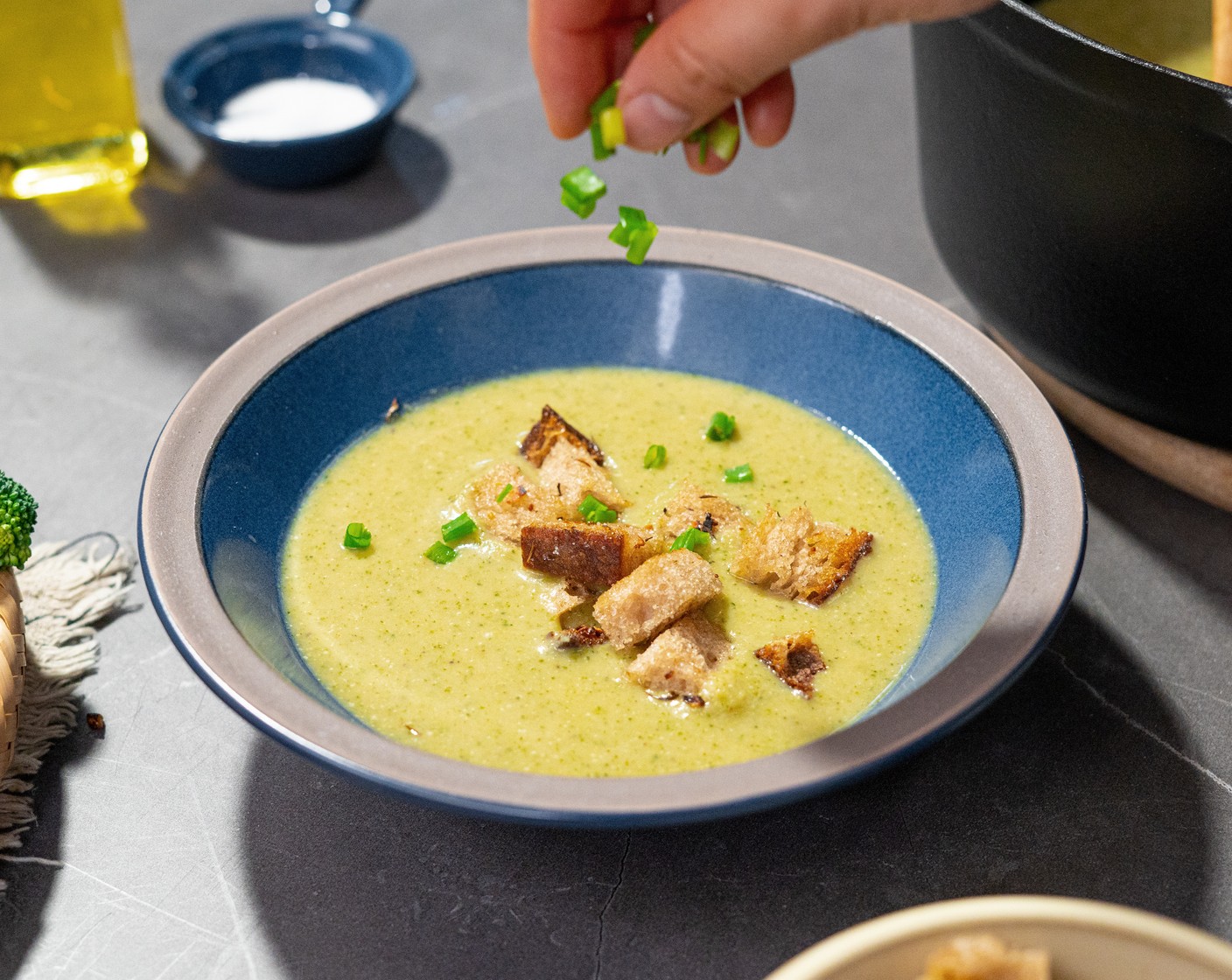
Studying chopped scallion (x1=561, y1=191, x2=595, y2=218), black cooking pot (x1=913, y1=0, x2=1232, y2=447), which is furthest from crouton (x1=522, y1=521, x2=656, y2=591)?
black cooking pot (x1=913, y1=0, x2=1232, y2=447)

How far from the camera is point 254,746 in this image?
192 centimetres

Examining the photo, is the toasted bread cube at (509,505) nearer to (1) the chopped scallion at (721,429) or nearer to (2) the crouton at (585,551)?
(2) the crouton at (585,551)

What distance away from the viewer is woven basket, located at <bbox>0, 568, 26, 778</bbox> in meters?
1.68

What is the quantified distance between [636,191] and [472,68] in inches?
35.4

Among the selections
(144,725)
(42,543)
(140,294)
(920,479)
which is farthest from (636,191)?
(144,725)

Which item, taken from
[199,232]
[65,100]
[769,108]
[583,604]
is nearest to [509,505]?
[583,604]

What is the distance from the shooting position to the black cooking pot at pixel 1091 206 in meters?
1.88

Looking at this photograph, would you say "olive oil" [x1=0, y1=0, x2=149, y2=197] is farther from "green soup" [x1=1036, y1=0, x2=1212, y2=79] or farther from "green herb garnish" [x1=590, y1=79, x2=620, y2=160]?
"green soup" [x1=1036, y1=0, x2=1212, y2=79]

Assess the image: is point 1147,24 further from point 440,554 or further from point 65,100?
point 65,100

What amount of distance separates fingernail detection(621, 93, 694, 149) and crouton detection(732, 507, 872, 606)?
0.62m

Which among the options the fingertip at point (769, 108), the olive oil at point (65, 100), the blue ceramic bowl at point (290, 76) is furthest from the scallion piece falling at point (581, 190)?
the olive oil at point (65, 100)

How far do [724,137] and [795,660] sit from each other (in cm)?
74

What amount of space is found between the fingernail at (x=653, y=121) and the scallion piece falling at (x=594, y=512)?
0.61 metres

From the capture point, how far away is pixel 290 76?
351cm
